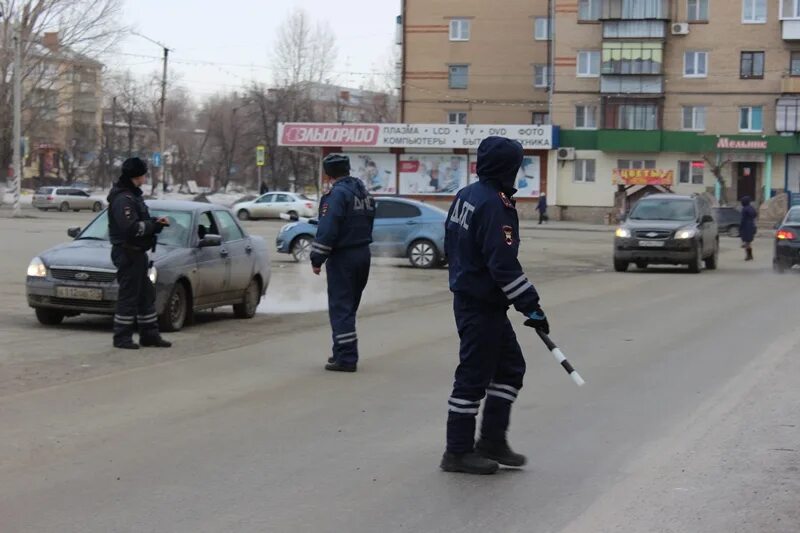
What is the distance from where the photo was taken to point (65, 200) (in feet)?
202

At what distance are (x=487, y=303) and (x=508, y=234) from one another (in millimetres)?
422

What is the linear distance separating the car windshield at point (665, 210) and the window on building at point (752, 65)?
127ft

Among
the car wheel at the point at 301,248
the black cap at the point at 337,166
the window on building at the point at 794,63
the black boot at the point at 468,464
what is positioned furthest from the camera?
the window on building at the point at 794,63

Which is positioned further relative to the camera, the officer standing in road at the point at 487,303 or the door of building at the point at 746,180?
the door of building at the point at 746,180

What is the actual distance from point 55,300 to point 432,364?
4533 mm

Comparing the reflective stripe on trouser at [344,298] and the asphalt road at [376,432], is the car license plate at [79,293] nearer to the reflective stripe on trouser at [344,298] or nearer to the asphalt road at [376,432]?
the asphalt road at [376,432]

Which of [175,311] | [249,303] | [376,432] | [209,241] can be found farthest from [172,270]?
[376,432]

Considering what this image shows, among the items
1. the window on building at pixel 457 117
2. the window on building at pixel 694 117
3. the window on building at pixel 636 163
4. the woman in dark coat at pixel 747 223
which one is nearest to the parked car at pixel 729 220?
the window on building at pixel 636 163

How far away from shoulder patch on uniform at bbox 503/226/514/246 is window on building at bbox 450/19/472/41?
2615 inches

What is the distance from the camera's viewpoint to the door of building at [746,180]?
61.3 m

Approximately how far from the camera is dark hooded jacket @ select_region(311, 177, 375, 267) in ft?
32.8

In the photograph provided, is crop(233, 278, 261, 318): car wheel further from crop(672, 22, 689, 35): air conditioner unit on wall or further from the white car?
crop(672, 22, 689, 35): air conditioner unit on wall

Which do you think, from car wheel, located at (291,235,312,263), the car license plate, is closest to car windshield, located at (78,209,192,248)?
the car license plate

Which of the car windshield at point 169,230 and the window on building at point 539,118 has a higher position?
the window on building at point 539,118
